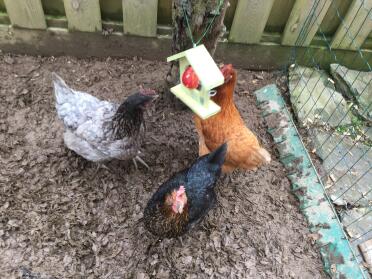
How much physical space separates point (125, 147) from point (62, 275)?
112 cm

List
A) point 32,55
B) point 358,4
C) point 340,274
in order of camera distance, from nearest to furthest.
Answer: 1. point 340,274
2. point 358,4
3. point 32,55

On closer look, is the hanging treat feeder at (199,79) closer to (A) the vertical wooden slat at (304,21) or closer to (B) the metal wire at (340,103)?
(B) the metal wire at (340,103)

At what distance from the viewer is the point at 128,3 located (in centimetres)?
358

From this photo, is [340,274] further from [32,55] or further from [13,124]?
[32,55]

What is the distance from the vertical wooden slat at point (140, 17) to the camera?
3592 millimetres

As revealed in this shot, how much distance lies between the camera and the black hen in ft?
9.16

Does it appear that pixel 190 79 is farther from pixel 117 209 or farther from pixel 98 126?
pixel 117 209

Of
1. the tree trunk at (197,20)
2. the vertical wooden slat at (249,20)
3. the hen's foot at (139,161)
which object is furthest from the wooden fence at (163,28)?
the hen's foot at (139,161)

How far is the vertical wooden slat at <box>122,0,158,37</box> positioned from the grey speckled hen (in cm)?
100

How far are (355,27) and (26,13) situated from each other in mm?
3373

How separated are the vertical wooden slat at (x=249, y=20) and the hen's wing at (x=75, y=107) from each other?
1575mm

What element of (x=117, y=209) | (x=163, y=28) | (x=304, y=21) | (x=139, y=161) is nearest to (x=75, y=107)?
(x=139, y=161)

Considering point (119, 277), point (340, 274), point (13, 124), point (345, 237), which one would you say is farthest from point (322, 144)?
point (13, 124)

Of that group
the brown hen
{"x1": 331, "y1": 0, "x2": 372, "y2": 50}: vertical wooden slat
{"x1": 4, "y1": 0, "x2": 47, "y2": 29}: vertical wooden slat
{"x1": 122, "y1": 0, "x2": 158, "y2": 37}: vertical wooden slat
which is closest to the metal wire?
{"x1": 331, "y1": 0, "x2": 372, "y2": 50}: vertical wooden slat
